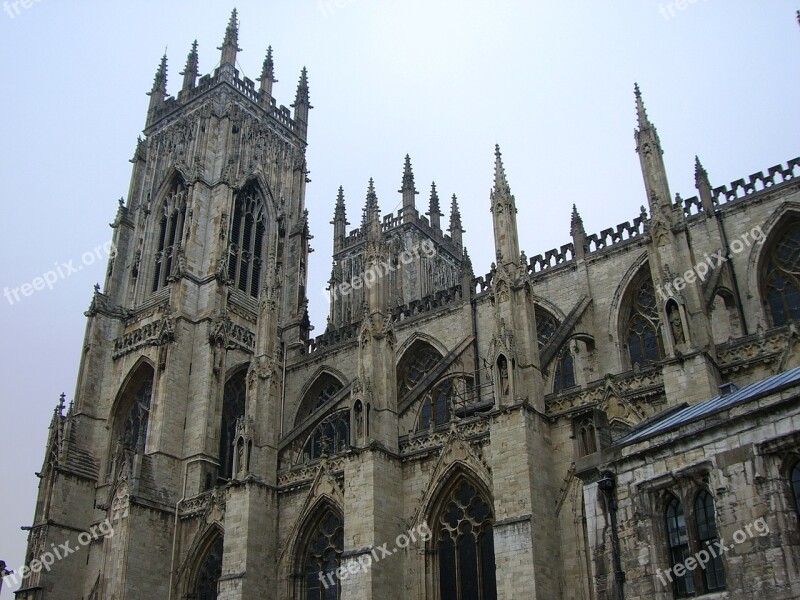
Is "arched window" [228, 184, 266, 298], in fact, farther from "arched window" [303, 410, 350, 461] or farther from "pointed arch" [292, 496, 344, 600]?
"pointed arch" [292, 496, 344, 600]

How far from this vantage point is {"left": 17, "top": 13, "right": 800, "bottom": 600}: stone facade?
1503cm

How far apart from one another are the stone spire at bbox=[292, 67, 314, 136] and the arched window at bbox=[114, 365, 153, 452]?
16421mm

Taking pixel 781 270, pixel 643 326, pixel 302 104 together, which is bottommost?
pixel 643 326

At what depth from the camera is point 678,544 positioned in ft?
43.5

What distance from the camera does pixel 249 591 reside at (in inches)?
975

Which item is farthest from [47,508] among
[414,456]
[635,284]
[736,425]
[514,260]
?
[736,425]

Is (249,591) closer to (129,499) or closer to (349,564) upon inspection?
(349,564)

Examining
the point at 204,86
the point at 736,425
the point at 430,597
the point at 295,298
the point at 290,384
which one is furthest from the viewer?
the point at 204,86

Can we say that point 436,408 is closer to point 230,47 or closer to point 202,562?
point 202,562

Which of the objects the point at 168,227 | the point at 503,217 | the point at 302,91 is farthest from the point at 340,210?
the point at 503,217

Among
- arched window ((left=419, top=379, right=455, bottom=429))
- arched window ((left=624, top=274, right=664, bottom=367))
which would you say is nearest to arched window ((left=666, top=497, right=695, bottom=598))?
arched window ((left=624, top=274, right=664, bottom=367))

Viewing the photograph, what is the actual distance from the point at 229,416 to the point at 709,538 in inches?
979

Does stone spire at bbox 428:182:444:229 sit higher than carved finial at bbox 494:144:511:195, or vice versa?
stone spire at bbox 428:182:444:229

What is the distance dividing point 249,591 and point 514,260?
477 inches
